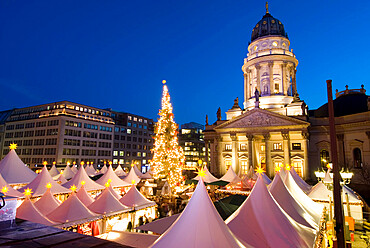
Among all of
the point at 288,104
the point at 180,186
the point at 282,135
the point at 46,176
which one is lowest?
the point at 180,186

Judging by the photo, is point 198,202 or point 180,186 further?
point 180,186

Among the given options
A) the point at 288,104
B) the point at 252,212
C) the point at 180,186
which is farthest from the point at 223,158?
the point at 252,212

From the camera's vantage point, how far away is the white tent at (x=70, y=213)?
11.7 meters

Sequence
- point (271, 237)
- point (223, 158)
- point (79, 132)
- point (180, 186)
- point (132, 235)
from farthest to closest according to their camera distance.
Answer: point (79, 132) < point (223, 158) < point (180, 186) < point (132, 235) < point (271, 237)

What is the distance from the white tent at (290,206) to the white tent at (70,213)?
10234 millimetres

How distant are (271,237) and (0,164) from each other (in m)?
25.7

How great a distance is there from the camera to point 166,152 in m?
26.8

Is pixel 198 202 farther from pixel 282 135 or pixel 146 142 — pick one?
pixel 146 142

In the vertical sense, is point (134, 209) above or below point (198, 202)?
below

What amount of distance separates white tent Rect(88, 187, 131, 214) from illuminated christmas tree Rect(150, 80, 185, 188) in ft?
39.4

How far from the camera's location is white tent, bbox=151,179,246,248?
5.71 meters

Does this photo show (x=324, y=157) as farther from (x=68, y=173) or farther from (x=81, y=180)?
(x=68, y=173)

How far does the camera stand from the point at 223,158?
47406 mm

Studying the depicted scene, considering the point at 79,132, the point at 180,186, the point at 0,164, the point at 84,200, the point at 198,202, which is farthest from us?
the point at 79,132
